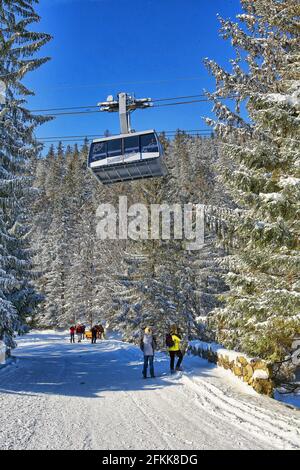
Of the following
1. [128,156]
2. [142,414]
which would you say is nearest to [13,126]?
[128,156]

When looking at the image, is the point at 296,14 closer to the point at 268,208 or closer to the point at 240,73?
the point at 240,73

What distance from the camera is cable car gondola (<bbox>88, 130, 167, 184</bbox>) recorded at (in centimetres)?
1842

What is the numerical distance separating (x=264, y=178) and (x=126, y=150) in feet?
33.6

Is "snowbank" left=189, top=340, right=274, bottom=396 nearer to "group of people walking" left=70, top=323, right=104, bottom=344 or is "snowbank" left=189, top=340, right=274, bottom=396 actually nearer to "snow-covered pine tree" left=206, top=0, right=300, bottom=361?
"snow-covered pine tree" left=206, top=0, right=300, bottom=361

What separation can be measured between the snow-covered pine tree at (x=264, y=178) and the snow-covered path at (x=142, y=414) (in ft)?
6.06

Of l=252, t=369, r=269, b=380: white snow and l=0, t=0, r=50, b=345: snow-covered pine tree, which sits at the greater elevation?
l=0, t=0, r=50, b=345: snow-covered pine tree

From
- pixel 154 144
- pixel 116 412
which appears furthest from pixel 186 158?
pixel 116 412

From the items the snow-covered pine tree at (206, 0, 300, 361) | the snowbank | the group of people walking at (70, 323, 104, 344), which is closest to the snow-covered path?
the snowbank

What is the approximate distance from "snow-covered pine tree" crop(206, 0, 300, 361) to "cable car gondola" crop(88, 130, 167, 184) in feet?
21.1

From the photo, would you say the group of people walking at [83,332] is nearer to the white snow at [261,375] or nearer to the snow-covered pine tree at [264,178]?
the snow-covered pine tree at [264,178]

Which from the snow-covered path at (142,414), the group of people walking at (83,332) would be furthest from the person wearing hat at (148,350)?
the group of people walking at (83,332)

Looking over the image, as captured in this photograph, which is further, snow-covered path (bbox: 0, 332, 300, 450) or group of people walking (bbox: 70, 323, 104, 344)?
group of people walking (bbox: 70, 323, 104, 344)

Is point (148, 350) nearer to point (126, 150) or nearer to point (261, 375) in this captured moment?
point (261, 375)

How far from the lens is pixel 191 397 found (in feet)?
32.5
